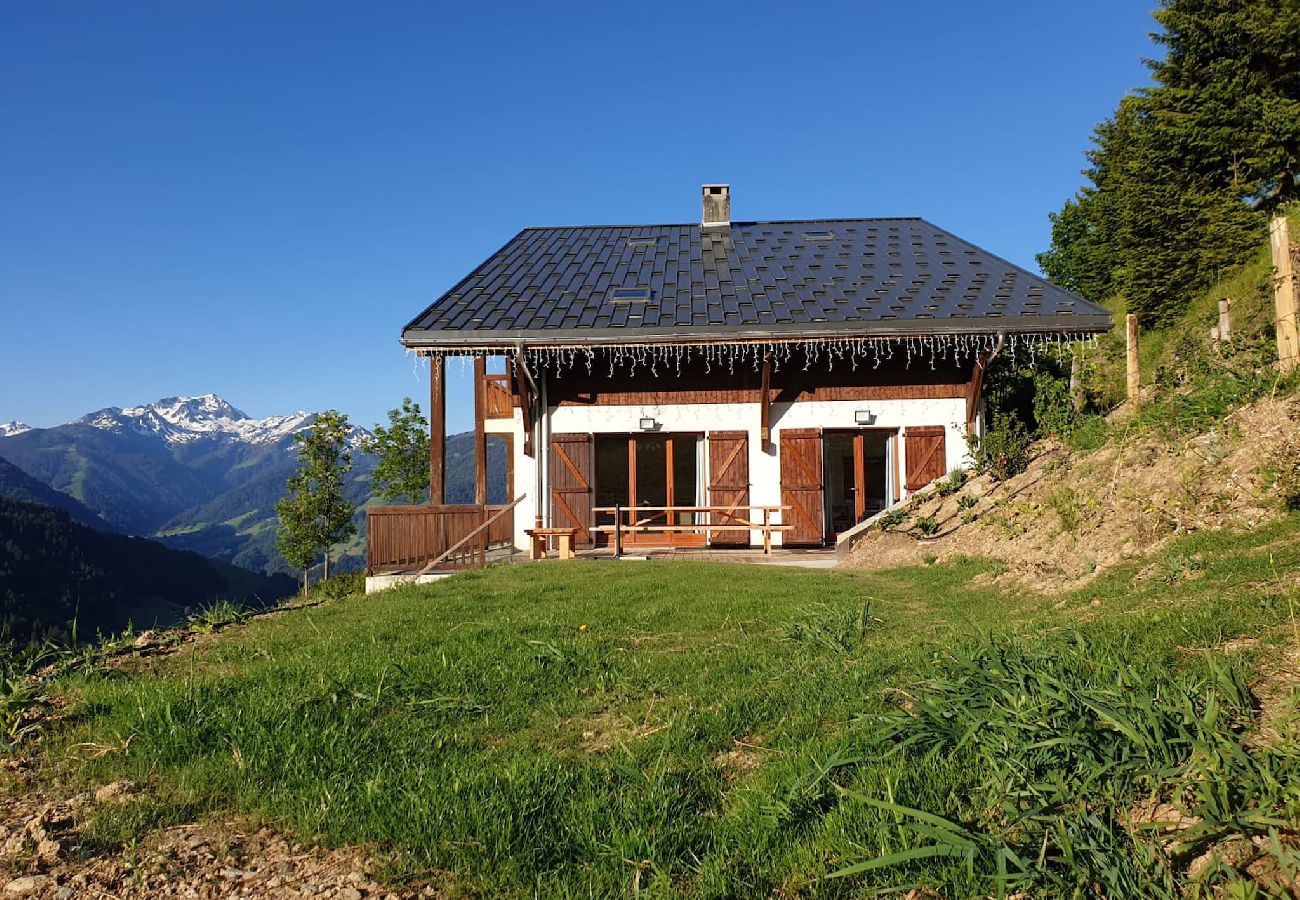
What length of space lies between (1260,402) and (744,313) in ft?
26.7

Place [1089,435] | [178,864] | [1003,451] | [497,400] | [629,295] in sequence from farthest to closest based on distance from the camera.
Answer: [497,400], [629,295], [1003,451], [1089,435], [178,864]

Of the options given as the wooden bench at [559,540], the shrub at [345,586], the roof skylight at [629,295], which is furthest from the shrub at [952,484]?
the shrub at [345,586]

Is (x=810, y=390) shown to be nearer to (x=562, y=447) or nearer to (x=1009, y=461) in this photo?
(x=1009, y=461)

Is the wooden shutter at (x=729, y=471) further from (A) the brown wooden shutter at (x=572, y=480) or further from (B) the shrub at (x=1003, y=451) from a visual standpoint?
(B) the shrub at (x=1003, y=451)

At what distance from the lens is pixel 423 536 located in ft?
42.4

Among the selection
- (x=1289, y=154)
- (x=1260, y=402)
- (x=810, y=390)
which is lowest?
(x=1260, y=402)

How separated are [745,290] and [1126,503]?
9.00 meters

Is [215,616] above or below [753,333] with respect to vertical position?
below

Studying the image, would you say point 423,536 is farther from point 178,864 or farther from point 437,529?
point 178,864

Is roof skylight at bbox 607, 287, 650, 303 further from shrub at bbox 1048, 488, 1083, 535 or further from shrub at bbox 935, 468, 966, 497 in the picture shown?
shrub at bbox 1048, 488, 1083, 535

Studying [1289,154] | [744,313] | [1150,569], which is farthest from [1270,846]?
[1289,154]

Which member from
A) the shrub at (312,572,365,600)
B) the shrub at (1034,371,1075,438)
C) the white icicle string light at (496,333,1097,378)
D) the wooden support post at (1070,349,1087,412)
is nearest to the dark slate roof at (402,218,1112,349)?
the white icicle string light at (496,333,1097,378)

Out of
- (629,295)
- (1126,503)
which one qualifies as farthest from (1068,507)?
(629,295)

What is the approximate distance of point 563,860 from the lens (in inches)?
103
